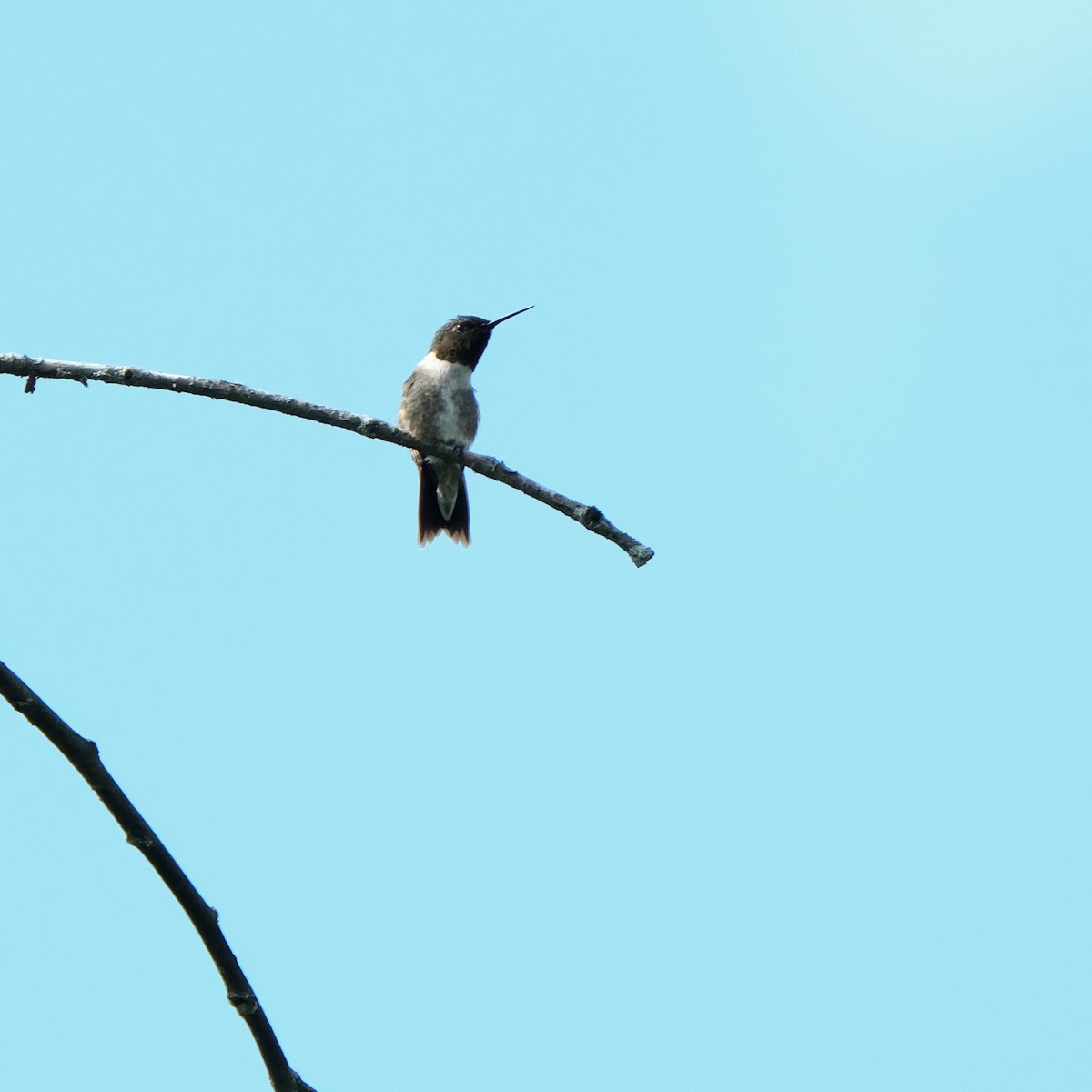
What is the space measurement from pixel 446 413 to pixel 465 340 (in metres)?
0.88

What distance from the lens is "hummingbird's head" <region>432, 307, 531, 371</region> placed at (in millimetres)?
9953

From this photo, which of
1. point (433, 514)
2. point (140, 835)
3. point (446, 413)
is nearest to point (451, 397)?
point (446, 413)

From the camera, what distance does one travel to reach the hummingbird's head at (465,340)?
9953 mm

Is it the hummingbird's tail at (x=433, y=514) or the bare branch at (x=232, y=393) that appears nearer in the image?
the bare branch at (x=232, y=393)

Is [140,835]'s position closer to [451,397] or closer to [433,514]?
[451,397]

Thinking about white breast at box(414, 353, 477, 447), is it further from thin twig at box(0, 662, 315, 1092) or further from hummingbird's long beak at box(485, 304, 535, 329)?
thin twig at box(0, 662, 315, 1092)

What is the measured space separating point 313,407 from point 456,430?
5232 mm

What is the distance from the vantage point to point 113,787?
2.51 metres

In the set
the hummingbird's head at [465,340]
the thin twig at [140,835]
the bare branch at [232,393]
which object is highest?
the hummingbird's head at [465,340]

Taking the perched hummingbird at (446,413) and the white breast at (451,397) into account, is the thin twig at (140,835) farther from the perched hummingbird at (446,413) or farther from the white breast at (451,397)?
the white breast at (451,397)

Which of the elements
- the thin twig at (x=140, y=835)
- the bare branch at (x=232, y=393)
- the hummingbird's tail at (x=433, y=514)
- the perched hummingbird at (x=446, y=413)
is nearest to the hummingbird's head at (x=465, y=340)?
the perched hummingbird at (x=446, y=413)

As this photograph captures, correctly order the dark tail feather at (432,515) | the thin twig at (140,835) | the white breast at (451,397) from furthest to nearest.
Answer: the dark tail feather at (432,515) < the white breast at (451,397) < the thin twig at (140,835)

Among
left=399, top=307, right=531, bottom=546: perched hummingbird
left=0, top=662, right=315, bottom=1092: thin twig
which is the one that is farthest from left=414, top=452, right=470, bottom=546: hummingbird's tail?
left=0, top=662, right=315, bottom=1092: thin twig

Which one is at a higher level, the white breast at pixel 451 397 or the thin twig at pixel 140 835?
the white breast at pixel 451 397
